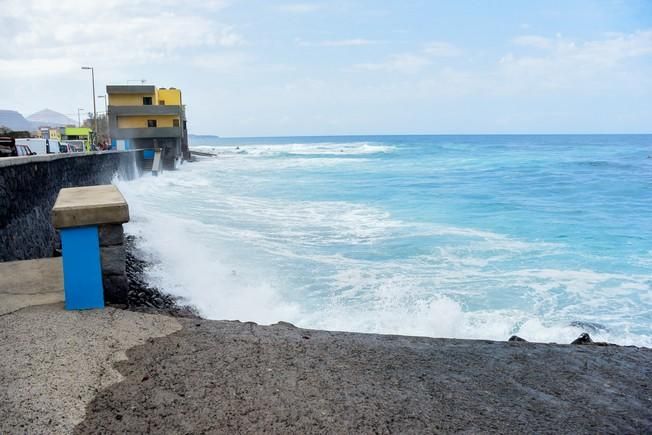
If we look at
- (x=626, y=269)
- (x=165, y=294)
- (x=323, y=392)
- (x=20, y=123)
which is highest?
(x=20, y=123)

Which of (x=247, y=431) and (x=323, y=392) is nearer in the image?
(x=247, y=431)

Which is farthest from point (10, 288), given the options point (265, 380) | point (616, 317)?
point (616, 317)

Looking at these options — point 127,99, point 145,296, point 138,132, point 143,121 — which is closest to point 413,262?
point 145,296

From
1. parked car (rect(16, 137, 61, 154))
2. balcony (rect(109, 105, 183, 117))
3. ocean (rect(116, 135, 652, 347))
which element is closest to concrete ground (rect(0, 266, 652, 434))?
ocean (rect(116, 135, 652, 347))

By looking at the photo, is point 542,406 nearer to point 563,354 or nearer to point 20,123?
point 563,354

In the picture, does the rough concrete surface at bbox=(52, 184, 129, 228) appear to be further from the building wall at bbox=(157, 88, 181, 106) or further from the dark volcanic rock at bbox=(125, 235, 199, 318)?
the building wall at bbox=(157, 88, 181, 106)

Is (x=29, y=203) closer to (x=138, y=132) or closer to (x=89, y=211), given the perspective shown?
(x=89, y=211)

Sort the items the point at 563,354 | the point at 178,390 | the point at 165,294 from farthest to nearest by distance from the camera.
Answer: the point at 165,294, the point at 563,354, the point at 178,390

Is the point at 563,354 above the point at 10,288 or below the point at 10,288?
below

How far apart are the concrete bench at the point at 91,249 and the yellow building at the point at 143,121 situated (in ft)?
116

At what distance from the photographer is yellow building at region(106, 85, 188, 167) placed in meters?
39.1

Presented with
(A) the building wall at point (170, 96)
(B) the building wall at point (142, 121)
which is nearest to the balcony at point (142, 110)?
(B) the building wall at point (142, 121)

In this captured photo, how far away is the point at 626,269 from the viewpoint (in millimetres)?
10672

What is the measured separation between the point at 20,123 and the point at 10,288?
185264 millimetres
